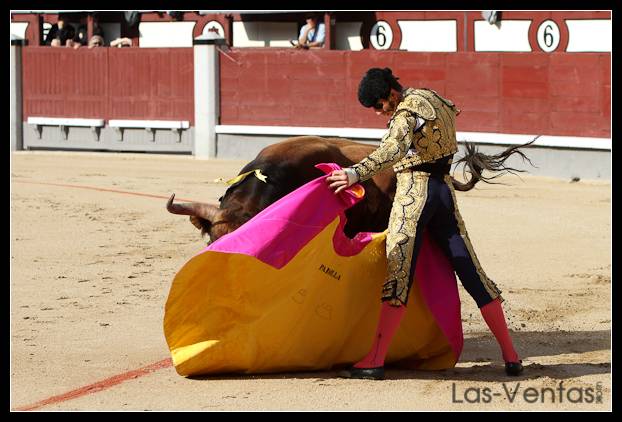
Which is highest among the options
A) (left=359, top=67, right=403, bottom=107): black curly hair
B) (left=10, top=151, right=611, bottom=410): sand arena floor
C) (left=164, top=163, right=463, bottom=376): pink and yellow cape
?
(left=359, top=67, right=403, bottom=107): black curly hair

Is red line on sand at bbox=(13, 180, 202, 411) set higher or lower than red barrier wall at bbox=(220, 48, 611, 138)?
lower

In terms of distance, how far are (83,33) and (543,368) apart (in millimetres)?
14001

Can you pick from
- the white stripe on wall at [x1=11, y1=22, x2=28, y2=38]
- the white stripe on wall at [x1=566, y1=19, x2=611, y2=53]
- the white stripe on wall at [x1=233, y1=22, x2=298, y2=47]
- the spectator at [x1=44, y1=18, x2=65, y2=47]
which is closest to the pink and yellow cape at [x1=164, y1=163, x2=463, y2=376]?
the white stripe on wall at [x1=566, y1=19, x2=611, y2=53]

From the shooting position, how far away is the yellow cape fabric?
4.26m

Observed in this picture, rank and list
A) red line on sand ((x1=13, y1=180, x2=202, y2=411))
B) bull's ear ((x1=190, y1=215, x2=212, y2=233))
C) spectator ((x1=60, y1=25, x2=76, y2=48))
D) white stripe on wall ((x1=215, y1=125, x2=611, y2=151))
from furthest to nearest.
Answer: spectator ((x1=60, y1=25, x2=76, y2=48)), white stripe on wall ((x1=215, y1=125, x2=611, y2=151)), bull's ear ((x1=190, y1=215, x2=212, y2=233)), red line on sand ((x1=13, y1=180, x2=202, y2=411))

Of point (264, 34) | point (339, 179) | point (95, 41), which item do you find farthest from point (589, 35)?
point (339, 179)

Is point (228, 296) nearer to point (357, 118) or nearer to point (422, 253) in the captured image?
point (422, 253)

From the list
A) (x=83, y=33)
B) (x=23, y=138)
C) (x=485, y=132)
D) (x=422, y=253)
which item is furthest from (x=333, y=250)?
(x=83, y=33)

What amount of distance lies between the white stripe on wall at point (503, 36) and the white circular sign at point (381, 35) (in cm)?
116

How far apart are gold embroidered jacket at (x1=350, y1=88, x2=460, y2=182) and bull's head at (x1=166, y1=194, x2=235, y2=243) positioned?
0.71 meters

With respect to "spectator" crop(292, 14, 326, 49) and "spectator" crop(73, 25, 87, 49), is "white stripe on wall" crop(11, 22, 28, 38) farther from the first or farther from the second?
"spectator" crop(292, 14, 326, 49)

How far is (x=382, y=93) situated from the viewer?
4156 millimetres

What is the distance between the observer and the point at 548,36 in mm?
14602

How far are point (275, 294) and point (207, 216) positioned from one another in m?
0.55
